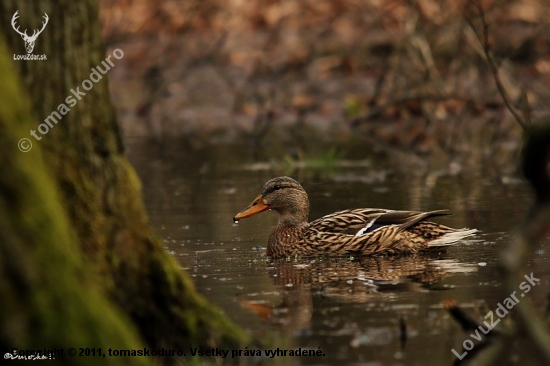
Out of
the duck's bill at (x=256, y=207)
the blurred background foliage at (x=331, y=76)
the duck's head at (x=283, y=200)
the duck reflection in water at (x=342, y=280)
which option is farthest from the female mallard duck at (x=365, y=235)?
the blurred background foliage at (x=331, y=76)

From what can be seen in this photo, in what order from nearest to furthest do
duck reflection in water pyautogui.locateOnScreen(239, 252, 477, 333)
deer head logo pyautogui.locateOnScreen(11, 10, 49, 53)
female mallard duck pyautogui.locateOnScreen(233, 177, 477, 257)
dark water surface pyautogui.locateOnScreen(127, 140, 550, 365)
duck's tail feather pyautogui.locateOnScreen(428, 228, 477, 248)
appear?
deer head logo pyautogui.locateOnScreen(11, 10, 49, 53), dark water surface pyautogui.locateOnScreen(127, 140, 550, 365), duck reflection in water pyautogui.locateOnScreen(239, 252, 477, 333), duck's tail feather pyautogui.locateOnScreen(428, 228, 477, 248), female mallard duck pyautogui.locateOnScreen(233, 177, 477, 257)

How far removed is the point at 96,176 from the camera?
5836mm

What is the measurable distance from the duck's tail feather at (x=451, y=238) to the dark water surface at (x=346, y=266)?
0.11 meters

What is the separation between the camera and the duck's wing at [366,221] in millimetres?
10461

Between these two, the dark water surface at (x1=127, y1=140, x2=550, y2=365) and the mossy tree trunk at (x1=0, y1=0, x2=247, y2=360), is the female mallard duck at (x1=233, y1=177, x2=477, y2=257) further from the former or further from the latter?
the mossy tree trunk at (x1=0, y1=0, x2=247, y2=360)

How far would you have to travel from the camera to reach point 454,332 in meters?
6.59

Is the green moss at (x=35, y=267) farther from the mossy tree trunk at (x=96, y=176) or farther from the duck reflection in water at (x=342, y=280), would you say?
the duck reflection in water at (x=342, y=280)

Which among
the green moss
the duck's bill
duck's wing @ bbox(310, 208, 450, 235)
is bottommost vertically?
duck's wing @ bbox(310, 208, 450, 235)

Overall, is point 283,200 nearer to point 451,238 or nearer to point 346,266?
point 346,266

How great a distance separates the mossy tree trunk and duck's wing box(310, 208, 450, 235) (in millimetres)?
4557

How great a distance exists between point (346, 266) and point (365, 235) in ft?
2.36

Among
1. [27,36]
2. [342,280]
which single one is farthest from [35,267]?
[342,280]

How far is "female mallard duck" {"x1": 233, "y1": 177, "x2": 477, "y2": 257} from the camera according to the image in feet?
33.9

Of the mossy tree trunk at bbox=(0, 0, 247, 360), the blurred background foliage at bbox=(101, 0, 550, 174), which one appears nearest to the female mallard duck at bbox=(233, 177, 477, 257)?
the mossy tree trunk at bbox=(0, 0, 247, 360)
